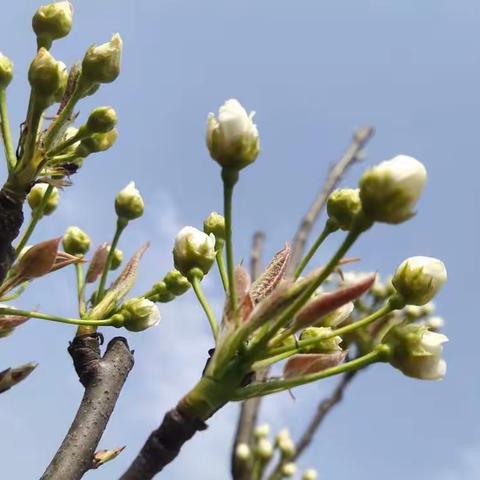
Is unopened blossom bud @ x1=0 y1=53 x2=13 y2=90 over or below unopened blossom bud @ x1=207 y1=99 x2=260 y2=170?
over

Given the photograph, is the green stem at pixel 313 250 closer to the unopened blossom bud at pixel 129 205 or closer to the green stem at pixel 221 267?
the green stem at pixel 221 267

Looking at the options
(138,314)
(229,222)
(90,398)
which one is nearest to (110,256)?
(138,314)

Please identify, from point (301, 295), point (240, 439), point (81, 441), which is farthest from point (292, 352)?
point (240, 439)

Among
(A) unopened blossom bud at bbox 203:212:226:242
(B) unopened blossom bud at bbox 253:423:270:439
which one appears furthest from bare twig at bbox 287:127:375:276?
(A) unopened blossom bud at bbox 203:212:226:242

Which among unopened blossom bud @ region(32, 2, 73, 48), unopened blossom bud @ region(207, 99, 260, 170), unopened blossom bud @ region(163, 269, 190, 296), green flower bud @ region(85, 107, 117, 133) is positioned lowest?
unopened blossom bud @ region(163, 269, 190, 296)

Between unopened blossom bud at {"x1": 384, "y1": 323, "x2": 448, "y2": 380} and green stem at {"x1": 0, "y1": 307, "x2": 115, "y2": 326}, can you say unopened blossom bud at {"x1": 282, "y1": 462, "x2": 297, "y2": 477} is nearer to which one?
green stem at {"x1": 0, "y1": 307, "x2": 115, "y2": 326}

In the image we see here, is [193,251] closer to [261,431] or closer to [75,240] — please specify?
[75,240]
